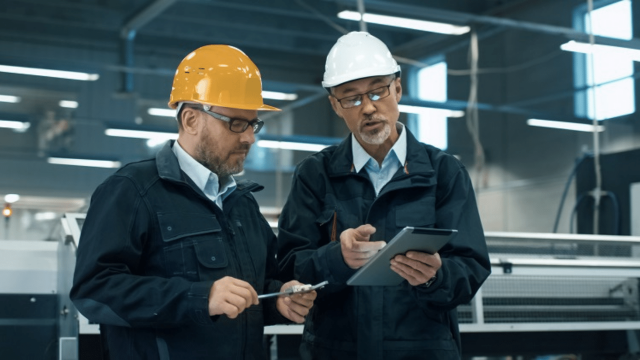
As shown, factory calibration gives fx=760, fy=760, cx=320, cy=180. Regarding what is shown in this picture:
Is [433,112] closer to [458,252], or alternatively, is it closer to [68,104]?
[68,104]

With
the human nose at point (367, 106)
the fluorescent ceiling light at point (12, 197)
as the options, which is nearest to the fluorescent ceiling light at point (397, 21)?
the fluorescent ceiling light at point (12, 197)

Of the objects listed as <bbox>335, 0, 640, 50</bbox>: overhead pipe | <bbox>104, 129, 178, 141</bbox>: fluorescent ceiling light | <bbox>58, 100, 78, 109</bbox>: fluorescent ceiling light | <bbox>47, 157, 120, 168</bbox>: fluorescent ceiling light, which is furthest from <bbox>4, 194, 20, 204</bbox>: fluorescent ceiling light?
<bbox>335, 0, 640, 50</bbox>: overhead pipe

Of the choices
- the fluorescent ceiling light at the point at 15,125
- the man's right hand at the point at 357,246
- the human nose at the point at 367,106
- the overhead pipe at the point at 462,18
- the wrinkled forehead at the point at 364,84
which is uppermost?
the overhead pipe at the point at 462,18

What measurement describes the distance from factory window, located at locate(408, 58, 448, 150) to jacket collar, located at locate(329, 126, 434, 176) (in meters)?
10.2

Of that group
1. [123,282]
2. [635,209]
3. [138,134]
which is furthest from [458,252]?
[138,134]

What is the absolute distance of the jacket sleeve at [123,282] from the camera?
4.75ft

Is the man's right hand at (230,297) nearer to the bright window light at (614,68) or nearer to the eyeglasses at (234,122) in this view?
the eyeglasses at (234,122)

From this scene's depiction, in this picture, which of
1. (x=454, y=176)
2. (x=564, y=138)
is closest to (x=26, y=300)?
(x=454, y=176)

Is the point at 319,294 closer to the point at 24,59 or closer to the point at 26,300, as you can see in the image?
the point at 26,300

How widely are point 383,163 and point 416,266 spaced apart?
1.43 ft

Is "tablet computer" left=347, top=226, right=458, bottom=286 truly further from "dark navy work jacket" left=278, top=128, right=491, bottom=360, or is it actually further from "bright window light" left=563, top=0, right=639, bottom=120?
"bright window light" left=563, top=0, right=639, bottom=120

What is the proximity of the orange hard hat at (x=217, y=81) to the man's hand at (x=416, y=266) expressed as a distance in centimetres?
47

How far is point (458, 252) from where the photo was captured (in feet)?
6.19

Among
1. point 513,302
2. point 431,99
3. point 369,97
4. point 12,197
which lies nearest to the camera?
point 369,97
